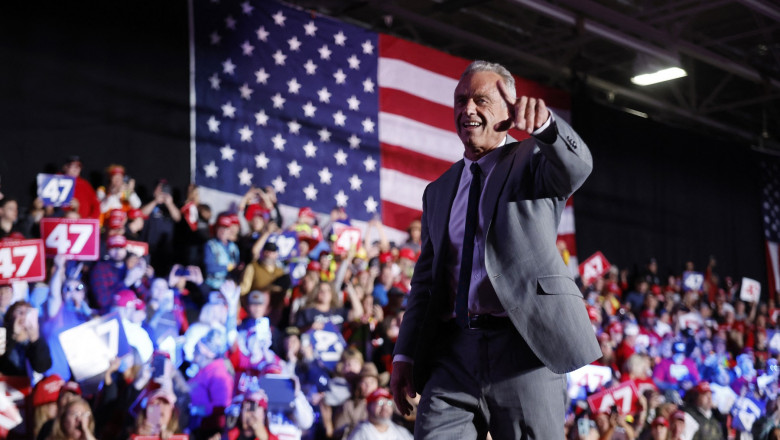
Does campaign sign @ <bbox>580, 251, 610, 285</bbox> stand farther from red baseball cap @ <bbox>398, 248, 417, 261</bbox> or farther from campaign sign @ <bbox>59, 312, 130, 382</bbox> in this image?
campaign sign @ <bbox>59, 312, 130, 382</bbox>

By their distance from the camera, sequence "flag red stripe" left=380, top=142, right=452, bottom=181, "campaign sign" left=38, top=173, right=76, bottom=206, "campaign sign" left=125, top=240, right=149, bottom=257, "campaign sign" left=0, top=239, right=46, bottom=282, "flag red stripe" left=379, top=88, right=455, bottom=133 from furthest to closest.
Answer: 1. "flag red stripe" left=379, top=88, right=455, bottom=133
2. "flag red stripe" left=380, top=142, right=452, bottom=181
3. "campaign sign" left=38, top=173, right=76, bottom=206
4. "campaign sign" left=125, top=240, right=149, bottom=257
5. "campaign sign" left=0, top=239, right=46, bottom=282

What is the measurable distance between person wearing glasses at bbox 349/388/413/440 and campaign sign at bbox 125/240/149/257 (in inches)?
90.6

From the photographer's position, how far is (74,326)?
5820 millimetres

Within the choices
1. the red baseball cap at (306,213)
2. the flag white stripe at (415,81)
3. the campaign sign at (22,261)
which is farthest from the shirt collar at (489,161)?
the flag white stripe at (415,81)

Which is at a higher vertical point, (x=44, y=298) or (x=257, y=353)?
(x=44, y=298)

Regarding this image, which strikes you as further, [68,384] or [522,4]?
[522,4]

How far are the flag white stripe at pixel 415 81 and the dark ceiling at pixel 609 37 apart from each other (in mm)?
744

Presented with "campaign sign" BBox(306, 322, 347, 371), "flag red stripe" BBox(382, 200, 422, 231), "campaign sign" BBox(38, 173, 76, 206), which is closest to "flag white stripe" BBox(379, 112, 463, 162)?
"flag red stripe" BBox(382, 200, 422, 231)

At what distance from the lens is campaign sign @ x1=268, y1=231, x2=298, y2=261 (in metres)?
8.17

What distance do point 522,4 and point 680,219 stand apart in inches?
226

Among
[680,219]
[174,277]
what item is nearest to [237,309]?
[174,277]

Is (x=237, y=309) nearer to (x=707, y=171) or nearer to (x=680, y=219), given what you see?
Result: (x=680, y=219)

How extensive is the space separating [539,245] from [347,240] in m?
7.09

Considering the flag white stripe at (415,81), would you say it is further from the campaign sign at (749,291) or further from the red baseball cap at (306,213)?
the campaign sign at (749,291)
